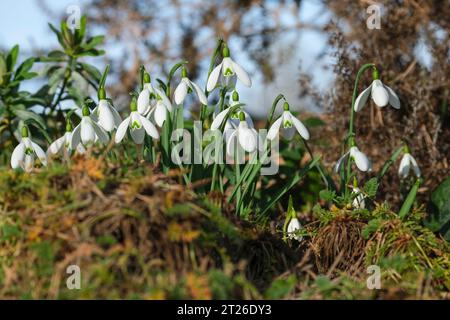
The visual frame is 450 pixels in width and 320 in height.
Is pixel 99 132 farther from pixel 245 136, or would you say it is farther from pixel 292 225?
pixel 292 225

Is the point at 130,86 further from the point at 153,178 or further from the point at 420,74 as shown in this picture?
the point at 153,178

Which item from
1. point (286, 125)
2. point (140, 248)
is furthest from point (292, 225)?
point (140, 248)

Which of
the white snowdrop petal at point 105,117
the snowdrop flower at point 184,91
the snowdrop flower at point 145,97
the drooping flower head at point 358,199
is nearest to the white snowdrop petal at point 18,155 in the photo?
the white snowdrop petal at point 105,117

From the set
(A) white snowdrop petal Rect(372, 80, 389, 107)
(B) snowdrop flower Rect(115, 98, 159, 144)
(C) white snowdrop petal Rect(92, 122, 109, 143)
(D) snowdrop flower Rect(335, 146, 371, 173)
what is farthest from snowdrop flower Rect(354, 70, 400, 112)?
(C) white snowdrop petal Rect(92, 122, 109, 143)

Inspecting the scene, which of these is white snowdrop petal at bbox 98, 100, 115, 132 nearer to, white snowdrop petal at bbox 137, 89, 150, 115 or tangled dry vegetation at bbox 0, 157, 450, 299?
white snowdrop petal at bbox 137, 89, 150, 115

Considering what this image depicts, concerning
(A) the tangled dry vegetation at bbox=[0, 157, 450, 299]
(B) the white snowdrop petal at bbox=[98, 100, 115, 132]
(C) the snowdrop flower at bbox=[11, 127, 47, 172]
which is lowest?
(A) the tangled dry vegetation at bbox=[0, 157, 450, 299]

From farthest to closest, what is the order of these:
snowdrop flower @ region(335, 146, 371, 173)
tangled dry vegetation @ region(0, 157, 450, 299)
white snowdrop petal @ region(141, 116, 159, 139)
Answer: snowdrop flower @ region(335, 146, 371, 173) → white snowdrop petal @ region(141, 116, 159, 139) → tangled dry vegetation @ region(0, 157, 450, 299)
